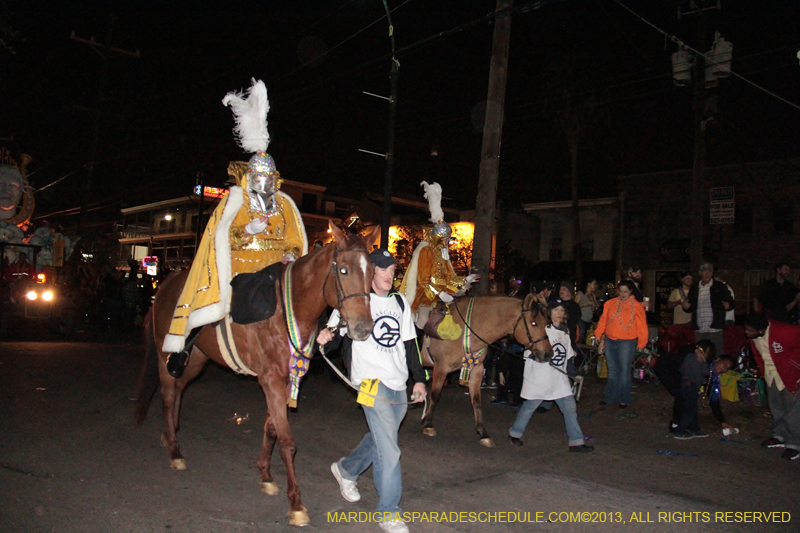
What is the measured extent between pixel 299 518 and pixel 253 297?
178 cm

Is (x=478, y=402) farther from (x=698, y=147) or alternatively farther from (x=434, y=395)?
(x=698, y=147)

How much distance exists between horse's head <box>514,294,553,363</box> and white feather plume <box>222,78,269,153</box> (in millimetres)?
3782

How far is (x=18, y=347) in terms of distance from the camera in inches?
535

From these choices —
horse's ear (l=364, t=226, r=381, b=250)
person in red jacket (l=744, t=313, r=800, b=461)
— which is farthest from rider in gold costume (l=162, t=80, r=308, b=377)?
person in red jacket (l=744, t=313, r=800, b=461)

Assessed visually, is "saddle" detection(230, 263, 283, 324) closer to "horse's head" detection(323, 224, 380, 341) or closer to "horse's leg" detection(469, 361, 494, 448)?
"horse's head" detection(323, 224, 380, 341)

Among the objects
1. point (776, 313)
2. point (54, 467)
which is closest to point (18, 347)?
point (54, 467)

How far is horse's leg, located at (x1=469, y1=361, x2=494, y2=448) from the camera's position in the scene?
7.46 m

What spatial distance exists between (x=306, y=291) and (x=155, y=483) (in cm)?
226

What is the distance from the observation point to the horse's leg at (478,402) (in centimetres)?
746

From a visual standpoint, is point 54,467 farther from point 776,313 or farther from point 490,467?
point 776,313

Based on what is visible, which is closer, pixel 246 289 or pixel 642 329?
pixel 246 289

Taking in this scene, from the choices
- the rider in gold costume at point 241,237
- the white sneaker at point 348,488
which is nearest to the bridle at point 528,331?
the rider in gold costume at point 241,237

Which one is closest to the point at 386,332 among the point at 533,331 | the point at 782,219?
the point at 533,331

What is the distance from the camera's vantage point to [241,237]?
5836mm
